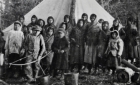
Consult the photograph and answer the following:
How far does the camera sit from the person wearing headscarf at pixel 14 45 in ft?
18.2

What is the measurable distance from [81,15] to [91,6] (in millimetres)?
734

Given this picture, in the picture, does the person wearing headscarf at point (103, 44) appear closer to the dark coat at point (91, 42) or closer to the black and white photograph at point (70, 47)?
the black and white photograph at point (70, 47)

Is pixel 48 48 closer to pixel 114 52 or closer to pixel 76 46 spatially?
pixel 76 46

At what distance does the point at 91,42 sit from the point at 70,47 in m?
0.67

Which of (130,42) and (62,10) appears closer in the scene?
(130,42)

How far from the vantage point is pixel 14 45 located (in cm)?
558

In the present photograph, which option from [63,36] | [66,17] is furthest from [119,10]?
[63,36]

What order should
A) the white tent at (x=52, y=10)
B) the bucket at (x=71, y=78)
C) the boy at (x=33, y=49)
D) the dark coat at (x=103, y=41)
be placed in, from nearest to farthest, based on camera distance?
the bucket at (x=71, y=78) < the boy at (x=33, y=49) < the dark coat at (x=103, y=41) < the white tent at (x=52, y=10)

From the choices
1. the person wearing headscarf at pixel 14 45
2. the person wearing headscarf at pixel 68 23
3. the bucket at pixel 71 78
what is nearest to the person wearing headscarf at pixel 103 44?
the person wearing headscarf at pixel 68 23

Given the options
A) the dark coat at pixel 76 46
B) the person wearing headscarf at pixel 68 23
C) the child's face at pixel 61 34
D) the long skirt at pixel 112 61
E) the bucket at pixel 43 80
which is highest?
the person wearing headscarf at pixel 68 23

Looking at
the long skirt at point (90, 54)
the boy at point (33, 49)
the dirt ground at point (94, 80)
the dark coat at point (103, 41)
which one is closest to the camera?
the dirt ground at point (94, 80)

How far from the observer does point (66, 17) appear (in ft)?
20.6

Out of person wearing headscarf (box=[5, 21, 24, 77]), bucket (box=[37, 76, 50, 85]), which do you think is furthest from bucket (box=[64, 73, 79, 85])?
person wearing headscarf (box=[5, 21, 24, 77])

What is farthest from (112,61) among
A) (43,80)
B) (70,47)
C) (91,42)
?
(43,80)
